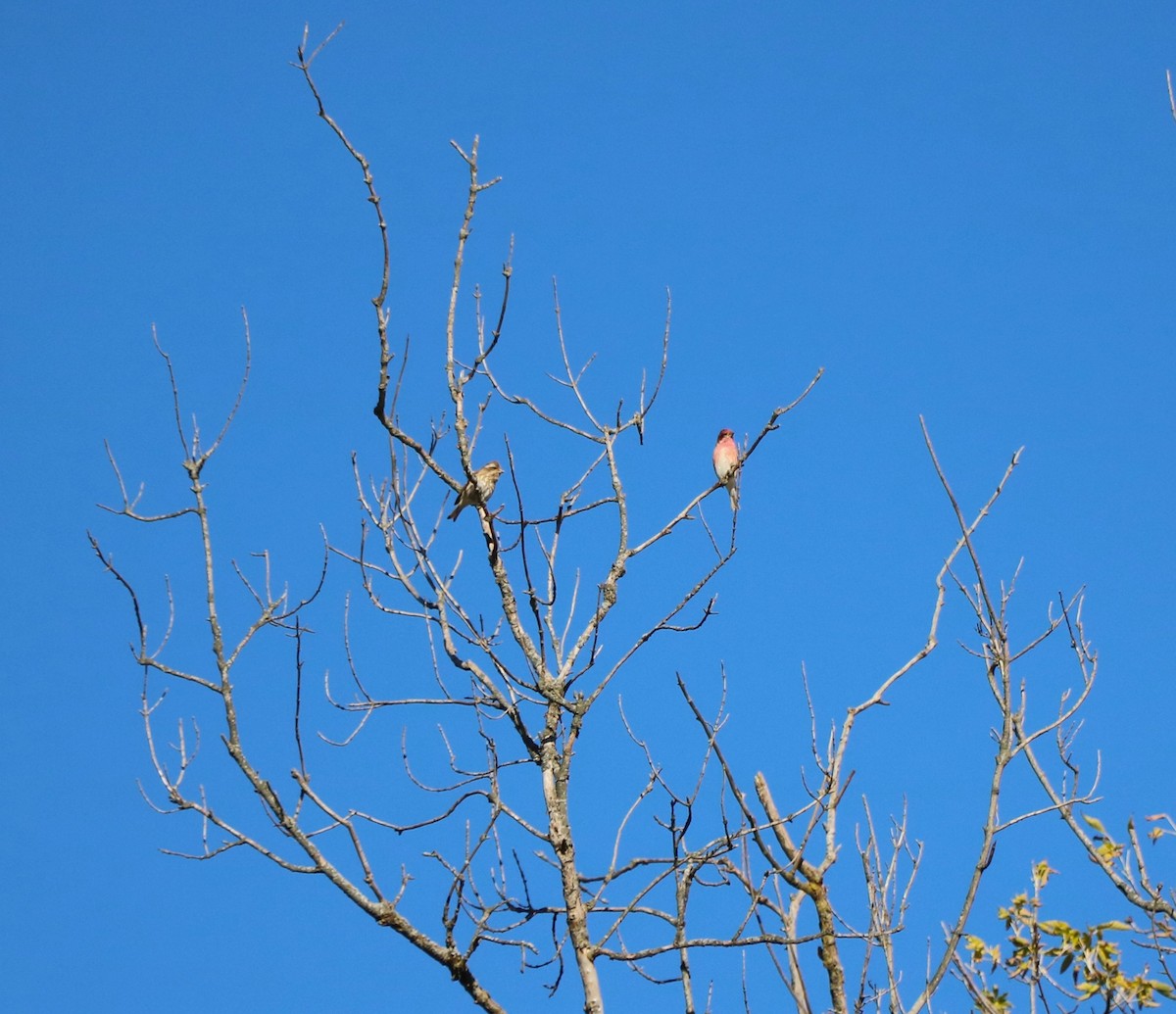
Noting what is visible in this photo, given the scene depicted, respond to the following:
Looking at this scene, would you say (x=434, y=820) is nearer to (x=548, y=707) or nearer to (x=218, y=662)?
(x=548, y=707)

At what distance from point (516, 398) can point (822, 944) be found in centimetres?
219

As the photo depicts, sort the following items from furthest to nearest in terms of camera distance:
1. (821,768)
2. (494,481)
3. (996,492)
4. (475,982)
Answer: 1. (494,481)
2. (996,492)
3. (821,768)
4. (475,982)

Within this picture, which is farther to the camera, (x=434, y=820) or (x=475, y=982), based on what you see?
(x=434, y=820)

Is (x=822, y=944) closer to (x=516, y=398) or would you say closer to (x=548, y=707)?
(x=548, y=707)

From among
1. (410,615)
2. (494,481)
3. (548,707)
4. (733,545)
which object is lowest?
(548,707)

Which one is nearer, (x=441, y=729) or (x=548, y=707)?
(x=548, y=707)

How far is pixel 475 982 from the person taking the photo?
13.0 feet

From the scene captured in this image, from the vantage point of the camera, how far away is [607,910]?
4.31 meters

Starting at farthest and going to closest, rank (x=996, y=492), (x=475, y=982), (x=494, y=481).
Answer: (x=494, y=481) → (x=996, y=492) → (x=475, y=982)

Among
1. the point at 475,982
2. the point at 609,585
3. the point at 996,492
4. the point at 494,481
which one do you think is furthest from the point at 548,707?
the point at 494,481

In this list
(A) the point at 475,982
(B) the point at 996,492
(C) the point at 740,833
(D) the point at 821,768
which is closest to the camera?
(A) the point at 475,982

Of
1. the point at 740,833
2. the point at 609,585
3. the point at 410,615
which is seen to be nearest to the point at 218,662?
the point at 410,615

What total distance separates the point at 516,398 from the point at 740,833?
1796mm

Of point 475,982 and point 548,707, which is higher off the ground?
point 548,707
